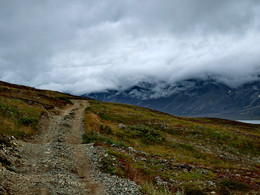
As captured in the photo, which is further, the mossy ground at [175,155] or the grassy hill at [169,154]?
the mossy ground at [175,155]

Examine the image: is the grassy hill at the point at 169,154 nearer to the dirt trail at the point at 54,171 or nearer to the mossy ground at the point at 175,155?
the mossy ground at the point at 175,155

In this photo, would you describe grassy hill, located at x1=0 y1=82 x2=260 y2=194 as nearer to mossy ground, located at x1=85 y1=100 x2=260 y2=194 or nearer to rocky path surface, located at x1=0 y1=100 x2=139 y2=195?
mossy ground, located at x1=85 y1=100 x2=260 y2=194

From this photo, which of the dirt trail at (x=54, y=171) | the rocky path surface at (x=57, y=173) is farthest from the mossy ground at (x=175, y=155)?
the dirt trail at (x=54, y=171)

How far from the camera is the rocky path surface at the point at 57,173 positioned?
12055 mm

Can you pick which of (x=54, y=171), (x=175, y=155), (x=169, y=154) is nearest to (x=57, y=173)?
(x=54, y=171)

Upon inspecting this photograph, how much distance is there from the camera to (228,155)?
38.0 metres

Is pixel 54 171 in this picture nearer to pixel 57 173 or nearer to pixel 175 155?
pixel 57 173

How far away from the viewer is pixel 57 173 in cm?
1538

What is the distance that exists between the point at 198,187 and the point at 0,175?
13.9 metres

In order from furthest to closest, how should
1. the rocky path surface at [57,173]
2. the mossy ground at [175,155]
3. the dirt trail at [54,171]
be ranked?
the mossy ground at [175,155] → the dirt trail at [54,171] → the rocky path surface at [57,173]

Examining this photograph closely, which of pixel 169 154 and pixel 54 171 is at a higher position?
pixel 54 171

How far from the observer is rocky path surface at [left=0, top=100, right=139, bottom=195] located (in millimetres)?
12055

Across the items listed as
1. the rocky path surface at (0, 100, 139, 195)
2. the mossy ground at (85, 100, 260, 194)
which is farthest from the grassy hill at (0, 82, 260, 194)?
the rocky path surface at (0, 100, 139, 195)

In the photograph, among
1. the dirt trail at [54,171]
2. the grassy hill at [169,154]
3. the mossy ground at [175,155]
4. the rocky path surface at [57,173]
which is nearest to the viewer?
the rocky path surface at [57,173]
